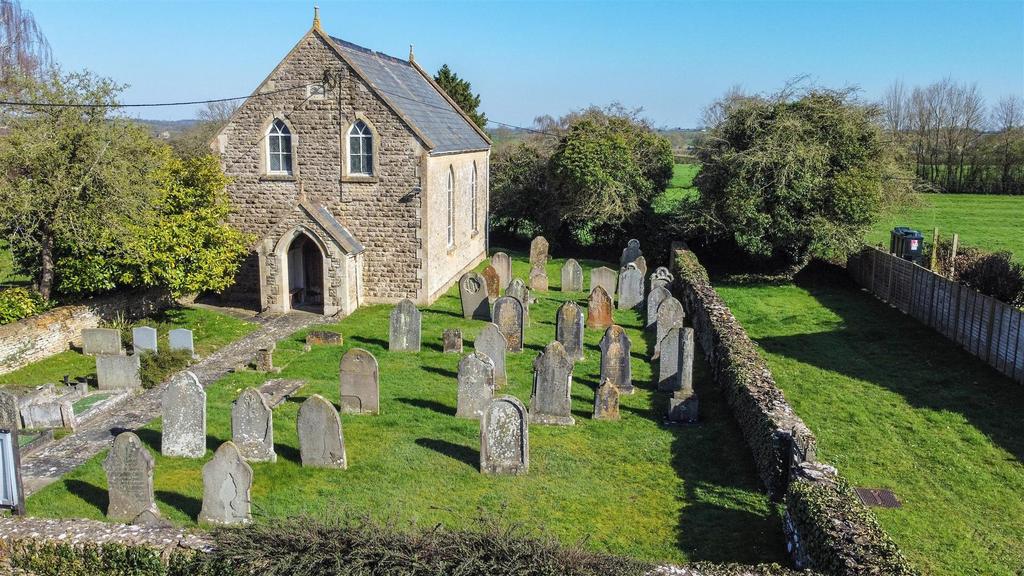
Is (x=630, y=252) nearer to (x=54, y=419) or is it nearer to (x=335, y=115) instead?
(x=335, y=115)

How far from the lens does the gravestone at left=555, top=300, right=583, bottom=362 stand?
17.9 metres

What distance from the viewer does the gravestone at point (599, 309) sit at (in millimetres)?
21125

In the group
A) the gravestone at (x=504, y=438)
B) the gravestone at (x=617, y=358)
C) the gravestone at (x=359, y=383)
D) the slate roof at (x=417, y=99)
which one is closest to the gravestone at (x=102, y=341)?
the gravestone at (x=359, y=383)

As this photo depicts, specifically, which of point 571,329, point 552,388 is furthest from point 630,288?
point 552,388

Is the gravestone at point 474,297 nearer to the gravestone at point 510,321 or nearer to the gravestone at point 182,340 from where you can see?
the gravestone at point 510,321

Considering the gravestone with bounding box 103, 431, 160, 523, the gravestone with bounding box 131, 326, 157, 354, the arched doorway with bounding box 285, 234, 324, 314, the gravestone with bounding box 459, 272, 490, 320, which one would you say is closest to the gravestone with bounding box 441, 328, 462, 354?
the gravestone with bounding box 459, 272, 490, 320

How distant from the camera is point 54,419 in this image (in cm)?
1339

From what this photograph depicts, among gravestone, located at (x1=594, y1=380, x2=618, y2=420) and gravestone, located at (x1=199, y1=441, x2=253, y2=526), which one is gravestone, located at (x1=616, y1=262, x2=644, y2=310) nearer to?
gravestone, located at (x1=594, y1=380, x2=618, y2=420)

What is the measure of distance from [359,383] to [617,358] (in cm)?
515

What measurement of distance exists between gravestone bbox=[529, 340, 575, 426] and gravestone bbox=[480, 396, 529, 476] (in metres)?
2.17

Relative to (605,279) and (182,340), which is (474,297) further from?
(182,340)

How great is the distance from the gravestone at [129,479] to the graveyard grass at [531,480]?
1.21ft

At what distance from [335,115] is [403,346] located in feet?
26.0

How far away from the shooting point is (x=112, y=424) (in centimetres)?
1371
